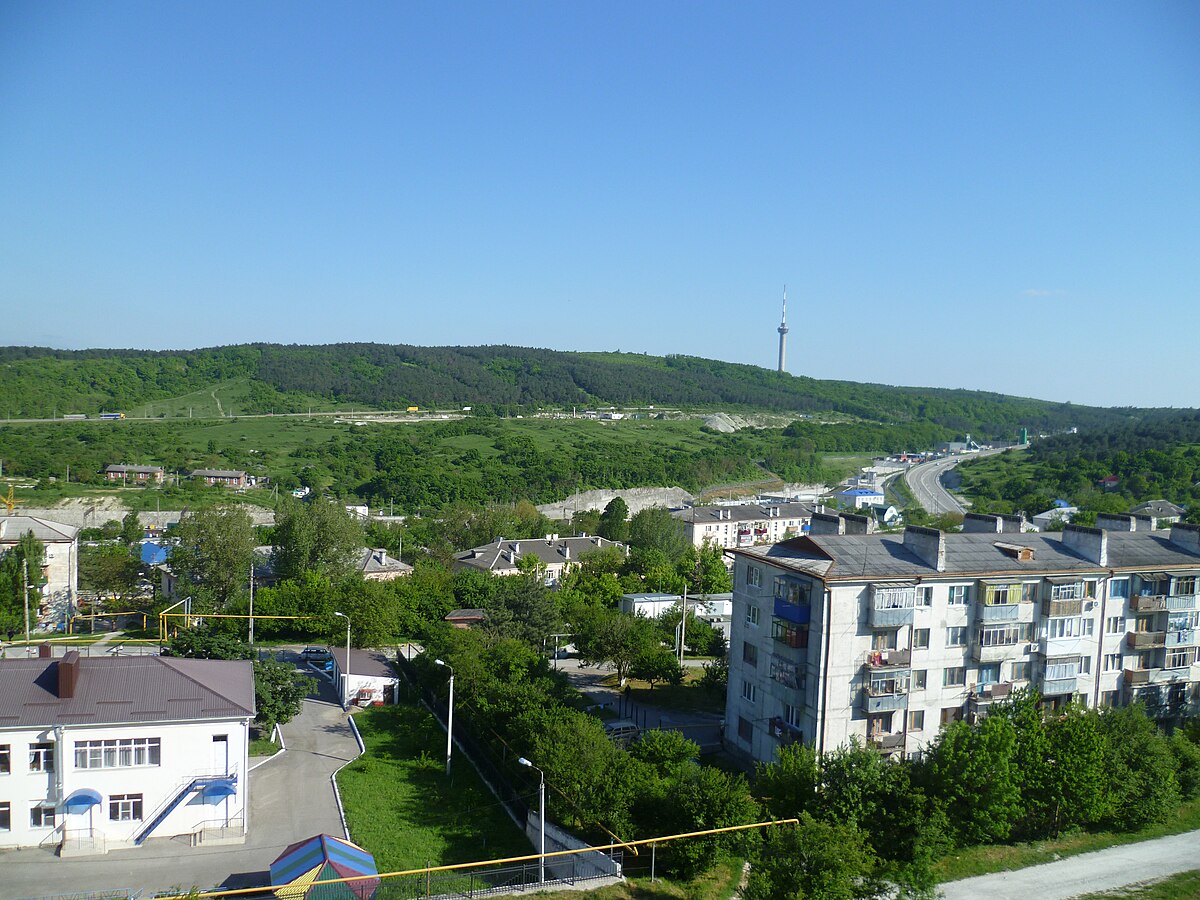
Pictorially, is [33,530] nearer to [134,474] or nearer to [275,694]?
[275,694]

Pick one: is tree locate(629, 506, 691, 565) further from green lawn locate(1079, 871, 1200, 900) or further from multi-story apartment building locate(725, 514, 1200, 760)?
green lawn locate(1079, 871, 1200, 900)

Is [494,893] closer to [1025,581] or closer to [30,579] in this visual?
[1025,581]

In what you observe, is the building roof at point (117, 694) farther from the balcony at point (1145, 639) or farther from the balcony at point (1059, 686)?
the balcony at point (1145, 639)

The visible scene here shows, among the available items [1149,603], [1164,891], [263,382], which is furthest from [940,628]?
[263,382]

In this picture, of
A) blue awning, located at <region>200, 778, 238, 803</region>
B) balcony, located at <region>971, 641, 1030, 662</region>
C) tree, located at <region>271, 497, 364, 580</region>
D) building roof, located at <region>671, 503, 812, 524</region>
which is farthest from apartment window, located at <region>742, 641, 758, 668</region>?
building roof, located at <region>671, 503, 812, 524</region>

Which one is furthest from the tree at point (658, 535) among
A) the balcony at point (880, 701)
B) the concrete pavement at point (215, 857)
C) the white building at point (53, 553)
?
the concrete pavement at point (215, 857)

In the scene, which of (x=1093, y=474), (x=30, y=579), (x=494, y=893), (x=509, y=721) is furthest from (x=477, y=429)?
(x=494, y=893)

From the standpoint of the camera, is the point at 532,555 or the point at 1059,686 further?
the point at 532,555
